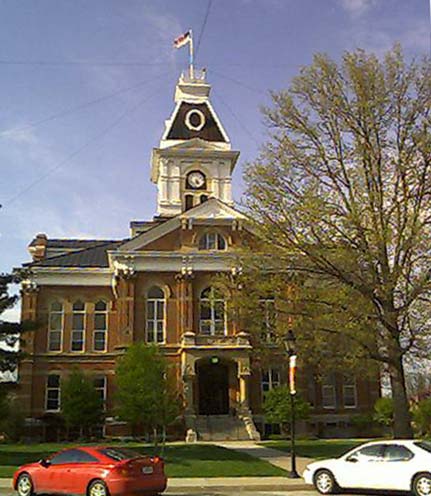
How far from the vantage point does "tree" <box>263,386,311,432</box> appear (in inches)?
1513

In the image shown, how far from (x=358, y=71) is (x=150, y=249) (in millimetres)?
21770

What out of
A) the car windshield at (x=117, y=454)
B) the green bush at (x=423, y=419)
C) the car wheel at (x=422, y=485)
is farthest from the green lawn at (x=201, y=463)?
the green bush at (x=423, y=419)

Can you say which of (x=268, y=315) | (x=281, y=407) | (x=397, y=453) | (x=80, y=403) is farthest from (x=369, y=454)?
(x=80, y=403)

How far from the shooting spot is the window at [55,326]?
145ft

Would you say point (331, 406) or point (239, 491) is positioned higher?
point (331, 406)

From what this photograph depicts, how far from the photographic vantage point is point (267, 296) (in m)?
24.5

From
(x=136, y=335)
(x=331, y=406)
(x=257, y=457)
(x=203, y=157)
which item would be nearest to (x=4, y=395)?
(x=257, y=457)

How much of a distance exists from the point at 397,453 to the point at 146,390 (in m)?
→ 13.4

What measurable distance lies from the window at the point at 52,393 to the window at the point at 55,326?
72.7 inches

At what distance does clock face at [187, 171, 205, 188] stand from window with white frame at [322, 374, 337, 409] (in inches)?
726

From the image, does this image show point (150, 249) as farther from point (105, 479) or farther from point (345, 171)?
point (105, 479)

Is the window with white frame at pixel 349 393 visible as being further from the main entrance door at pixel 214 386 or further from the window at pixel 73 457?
the window at pixel 73 457

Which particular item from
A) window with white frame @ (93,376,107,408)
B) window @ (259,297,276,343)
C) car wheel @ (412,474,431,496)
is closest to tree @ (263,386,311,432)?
window with white frame @ (93,376,107,408)

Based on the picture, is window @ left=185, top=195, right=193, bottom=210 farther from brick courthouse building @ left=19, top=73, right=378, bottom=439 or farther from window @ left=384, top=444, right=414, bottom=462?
window @ left=384, top=444, right=414, bottom=462
